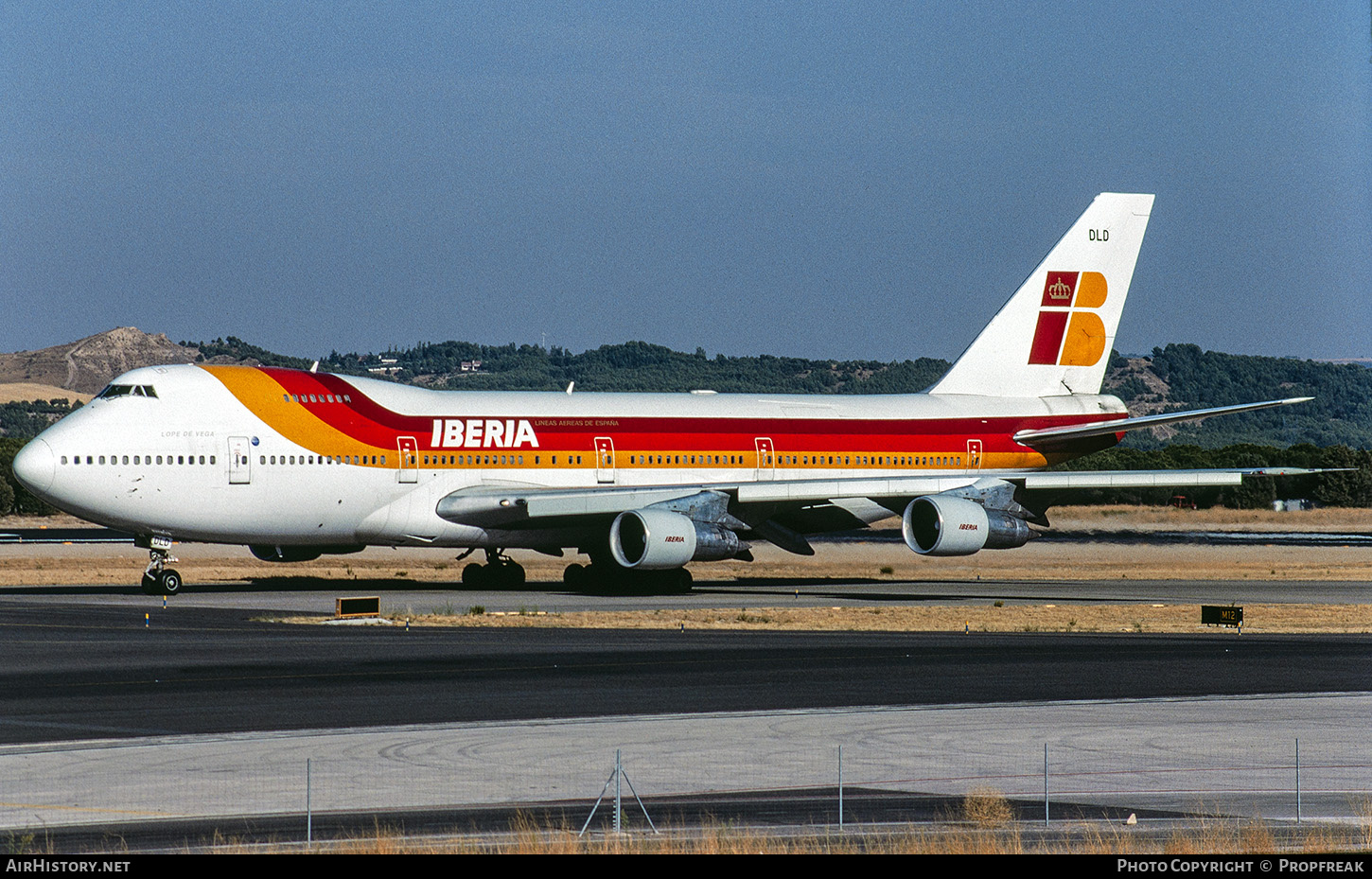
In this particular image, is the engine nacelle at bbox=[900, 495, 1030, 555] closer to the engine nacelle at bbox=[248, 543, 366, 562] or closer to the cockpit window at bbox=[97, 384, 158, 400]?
the engine nacelle at bbox=[248, 543, 366, 562]

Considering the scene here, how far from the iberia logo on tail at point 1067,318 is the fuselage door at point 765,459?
10.7 m

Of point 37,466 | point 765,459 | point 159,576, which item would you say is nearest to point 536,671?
point 159,576

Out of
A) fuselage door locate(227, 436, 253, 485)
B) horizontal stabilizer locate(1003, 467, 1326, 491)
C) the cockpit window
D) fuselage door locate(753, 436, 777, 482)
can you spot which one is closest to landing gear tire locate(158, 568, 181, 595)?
fuselage door locate(227, 436, 253, 485)

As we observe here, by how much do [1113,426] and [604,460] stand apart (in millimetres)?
15440

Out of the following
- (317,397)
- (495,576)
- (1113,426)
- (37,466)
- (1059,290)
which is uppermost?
(1059,290)

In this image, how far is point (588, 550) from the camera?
50094 mm

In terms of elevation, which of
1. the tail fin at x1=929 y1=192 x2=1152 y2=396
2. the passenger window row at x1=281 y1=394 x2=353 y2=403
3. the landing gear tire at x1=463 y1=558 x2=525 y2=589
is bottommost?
the landing gear tire at x1=463 y1=558 x2=525 y2=589

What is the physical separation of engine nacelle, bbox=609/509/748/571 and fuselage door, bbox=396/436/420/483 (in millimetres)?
5468

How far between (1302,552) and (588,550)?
33.3 metres

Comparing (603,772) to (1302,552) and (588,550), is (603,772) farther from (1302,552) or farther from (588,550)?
(1302,552)

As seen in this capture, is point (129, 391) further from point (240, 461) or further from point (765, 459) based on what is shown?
point (765, 459)

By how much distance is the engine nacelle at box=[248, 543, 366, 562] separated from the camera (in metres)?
47.7

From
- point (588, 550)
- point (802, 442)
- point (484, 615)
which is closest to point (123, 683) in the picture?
point (484, 615)

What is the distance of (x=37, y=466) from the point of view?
42.5 metres
